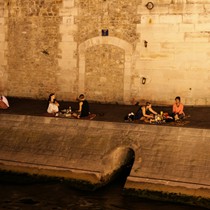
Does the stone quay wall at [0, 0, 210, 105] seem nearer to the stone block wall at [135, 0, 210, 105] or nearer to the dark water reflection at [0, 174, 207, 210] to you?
the stone block wall at [135, 0, 210, 105]

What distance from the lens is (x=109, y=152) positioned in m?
11.8

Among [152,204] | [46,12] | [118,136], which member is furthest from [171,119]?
[46,12]

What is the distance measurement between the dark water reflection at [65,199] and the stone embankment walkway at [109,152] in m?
0.35

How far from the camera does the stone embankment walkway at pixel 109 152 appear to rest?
10635mm

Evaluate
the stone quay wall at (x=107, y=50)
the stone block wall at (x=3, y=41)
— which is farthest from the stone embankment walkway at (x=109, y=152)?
the stone block wall at (x=3, y=41)

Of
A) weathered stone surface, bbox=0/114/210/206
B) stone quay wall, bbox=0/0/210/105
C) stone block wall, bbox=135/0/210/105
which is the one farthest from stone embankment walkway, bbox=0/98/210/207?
stone quay wall, bbox=0/0/210/105

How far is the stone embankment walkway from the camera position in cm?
1064

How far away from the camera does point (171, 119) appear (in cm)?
1294

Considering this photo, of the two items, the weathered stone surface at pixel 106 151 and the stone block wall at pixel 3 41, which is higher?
the stone block wall at pixel 3 41

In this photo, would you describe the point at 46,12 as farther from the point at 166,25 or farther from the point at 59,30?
the point at 166,25

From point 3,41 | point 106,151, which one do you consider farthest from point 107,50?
point 106,151

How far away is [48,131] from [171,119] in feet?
11.7

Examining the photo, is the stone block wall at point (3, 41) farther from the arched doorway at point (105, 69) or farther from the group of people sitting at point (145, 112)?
the group of people sitting at point (145, 112)

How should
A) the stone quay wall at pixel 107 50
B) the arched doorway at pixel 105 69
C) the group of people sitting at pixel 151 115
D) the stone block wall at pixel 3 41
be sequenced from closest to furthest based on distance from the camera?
the group of people sitting at pixel 151 115 < the stone quay wall at pixel 107 50 < the arched doorway at pixel 105 69 < the stone block wall at pixel 3 41
